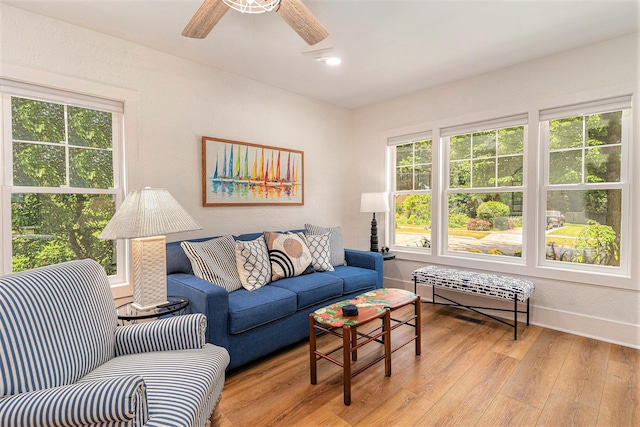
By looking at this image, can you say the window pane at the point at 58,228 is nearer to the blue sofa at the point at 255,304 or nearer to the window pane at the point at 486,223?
the blue sofa at the point at 255,304

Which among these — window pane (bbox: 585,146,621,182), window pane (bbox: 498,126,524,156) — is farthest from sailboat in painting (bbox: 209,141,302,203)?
window pane (bbox: 585,146,621,182)

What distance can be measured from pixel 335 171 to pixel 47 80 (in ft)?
10.2

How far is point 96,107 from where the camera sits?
2.56m

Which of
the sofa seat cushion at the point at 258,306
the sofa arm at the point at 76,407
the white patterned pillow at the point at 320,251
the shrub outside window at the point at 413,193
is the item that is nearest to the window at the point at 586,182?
the shrub outside window at the point at 413,193

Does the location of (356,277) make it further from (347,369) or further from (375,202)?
(347,369)

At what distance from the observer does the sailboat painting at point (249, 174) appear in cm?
317

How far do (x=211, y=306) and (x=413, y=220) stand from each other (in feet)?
9.40

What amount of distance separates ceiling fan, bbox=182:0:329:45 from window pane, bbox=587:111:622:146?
8.65ft

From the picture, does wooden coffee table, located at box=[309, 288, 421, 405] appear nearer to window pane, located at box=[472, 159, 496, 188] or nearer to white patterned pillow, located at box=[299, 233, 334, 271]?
white patterned pillow, located at box=[299, 233, 334, 271]

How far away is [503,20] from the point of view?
2.38 meters

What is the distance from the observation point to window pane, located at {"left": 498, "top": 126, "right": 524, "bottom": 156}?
3.27 meters

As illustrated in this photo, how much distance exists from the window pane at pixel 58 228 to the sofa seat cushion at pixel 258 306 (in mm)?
1224

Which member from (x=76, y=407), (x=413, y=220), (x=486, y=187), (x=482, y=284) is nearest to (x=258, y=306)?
(x=76, y=407)

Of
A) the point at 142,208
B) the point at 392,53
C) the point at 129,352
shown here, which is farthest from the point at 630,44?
the point at 129,352
